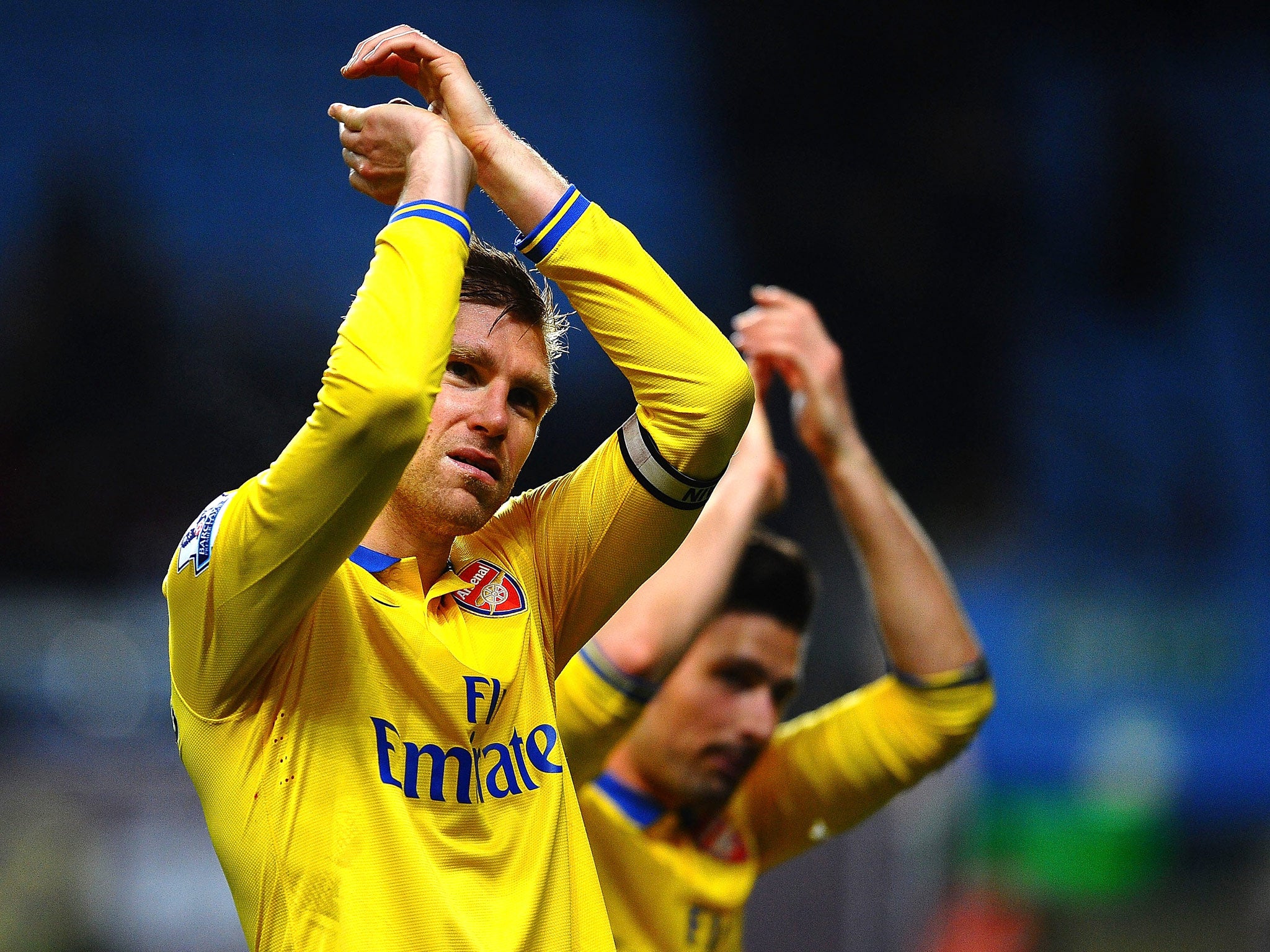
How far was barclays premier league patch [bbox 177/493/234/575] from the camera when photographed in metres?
1.18

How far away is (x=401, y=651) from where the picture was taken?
130 cm

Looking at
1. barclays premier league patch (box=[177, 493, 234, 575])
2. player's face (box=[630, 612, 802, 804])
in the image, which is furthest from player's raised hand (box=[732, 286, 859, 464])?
barclays premier league patch (box=[177, 493, 234, 575])

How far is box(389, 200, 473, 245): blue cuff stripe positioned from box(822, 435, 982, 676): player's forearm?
4.23 ft

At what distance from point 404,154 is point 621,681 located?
0.90 metres

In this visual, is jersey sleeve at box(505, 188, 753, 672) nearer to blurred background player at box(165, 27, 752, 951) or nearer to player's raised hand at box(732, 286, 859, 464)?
blurred background player at box(165, 27, 752, 951)

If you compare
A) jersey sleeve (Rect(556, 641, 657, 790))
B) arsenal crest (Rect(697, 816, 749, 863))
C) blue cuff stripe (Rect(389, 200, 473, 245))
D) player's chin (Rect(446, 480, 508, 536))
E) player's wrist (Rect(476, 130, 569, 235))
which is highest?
player's wrist (Rect(476, 130, 569, 235))

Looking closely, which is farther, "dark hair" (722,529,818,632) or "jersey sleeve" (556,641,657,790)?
"dark hair" (722,529,818,632)

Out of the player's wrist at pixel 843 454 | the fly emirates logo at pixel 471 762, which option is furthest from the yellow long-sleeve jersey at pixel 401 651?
the player's wrist at pixel 843 454

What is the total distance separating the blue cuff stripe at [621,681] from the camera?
6.39ft

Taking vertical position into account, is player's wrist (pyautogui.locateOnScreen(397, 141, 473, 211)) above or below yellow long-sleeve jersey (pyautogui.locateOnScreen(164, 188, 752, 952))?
above

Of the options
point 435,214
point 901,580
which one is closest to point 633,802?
point 901,580

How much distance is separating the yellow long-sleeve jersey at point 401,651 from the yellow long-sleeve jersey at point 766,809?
2.06 ft

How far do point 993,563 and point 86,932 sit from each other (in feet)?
15.2

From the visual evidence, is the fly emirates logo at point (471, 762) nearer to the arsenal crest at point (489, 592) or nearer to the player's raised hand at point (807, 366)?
the arsenal crest at point (489, 592)
